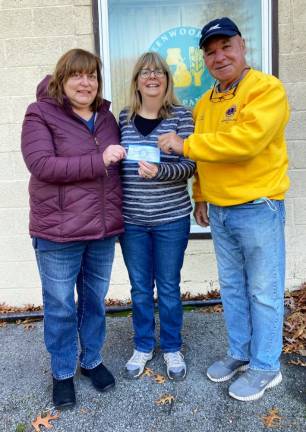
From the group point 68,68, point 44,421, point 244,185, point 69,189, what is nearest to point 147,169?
point 69,189

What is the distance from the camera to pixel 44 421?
259 cm

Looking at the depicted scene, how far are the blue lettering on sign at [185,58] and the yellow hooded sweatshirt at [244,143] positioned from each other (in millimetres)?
1288

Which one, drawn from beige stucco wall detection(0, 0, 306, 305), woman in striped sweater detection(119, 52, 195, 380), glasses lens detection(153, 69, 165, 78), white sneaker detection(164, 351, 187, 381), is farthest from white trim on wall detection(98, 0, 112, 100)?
white sneaker detection(164, 351, 187, 381)

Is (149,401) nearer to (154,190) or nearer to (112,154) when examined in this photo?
(154,190)

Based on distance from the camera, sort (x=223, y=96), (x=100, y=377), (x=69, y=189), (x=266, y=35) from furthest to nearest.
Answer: (x=266, y=35) → (x=100, y=377) → (x=223, y=96) → (x=69, y=189)

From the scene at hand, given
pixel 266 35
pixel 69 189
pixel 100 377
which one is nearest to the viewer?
pixel 69 189

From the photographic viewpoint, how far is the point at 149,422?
2.56 meters

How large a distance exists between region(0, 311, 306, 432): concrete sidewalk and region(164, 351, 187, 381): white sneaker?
0.06 metres

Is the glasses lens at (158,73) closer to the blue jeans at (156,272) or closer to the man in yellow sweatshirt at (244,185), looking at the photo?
the man in yellow sweatshirt at (244,185)

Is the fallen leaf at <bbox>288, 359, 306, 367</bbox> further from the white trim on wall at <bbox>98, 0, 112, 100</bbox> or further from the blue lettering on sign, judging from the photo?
the white trim on wall at <bbox>98, 0, 112, 100</bbox>

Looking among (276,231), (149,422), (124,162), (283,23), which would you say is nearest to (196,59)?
(283,23)

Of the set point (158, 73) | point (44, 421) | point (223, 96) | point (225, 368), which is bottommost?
point (44, 421)

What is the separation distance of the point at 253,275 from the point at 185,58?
213 centimetres

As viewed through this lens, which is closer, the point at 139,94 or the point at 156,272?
the point at 139,94
